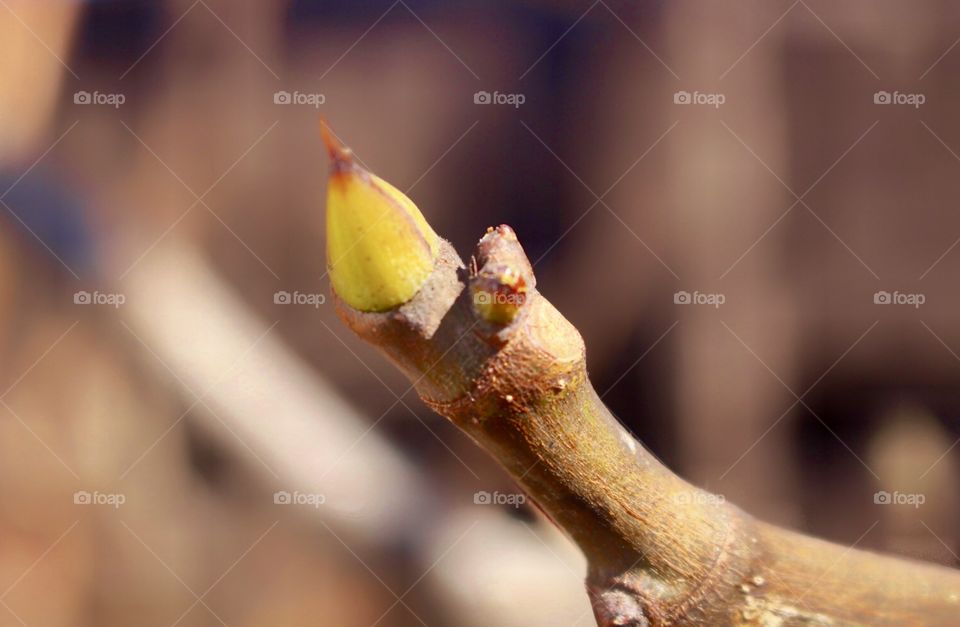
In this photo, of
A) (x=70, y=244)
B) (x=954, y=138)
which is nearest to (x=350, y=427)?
(x=70, y=244)

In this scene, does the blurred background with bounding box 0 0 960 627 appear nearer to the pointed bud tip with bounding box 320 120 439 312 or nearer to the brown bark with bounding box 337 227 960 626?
the brown bark with bounding box 337 227 960 626

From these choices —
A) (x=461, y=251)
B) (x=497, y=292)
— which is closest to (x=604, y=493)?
(x=497, y=292)

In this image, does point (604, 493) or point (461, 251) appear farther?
point (461, 251)

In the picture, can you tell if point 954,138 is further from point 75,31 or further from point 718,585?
point 75,31

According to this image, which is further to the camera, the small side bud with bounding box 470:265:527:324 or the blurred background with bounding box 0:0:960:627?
the blurred background with bounding box 0:0:960:627

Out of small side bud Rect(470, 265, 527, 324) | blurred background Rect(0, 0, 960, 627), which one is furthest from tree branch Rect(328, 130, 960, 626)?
blurred background Rect(0, 0, 960, 627)

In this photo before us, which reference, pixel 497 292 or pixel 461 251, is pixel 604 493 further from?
pixel 461 251
